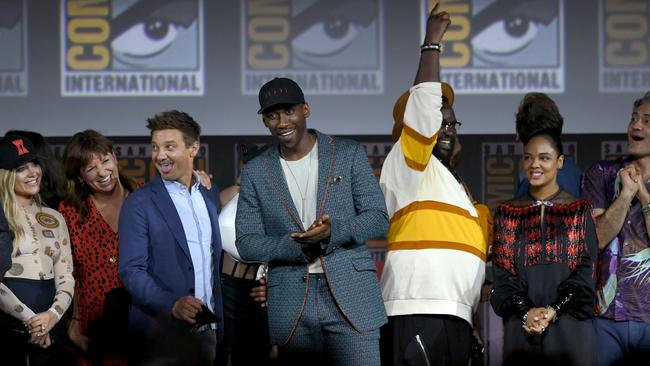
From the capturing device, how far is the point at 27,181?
467 centimetres

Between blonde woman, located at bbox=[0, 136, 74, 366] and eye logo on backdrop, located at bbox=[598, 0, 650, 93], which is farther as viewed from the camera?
eye logo on backdrop, located at bbox=[598, 0, 650, 93]

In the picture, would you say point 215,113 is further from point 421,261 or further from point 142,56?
point 421,261

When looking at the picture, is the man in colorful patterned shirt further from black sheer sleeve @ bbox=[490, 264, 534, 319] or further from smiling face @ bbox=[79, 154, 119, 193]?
smiling face @ bbox=[79, 154, 119, 193]

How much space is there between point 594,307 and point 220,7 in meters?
3.25

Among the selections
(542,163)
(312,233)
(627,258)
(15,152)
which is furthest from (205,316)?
(627,258)

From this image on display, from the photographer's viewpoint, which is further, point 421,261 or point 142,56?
point 142,56

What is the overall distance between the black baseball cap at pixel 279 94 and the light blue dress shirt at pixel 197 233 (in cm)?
68

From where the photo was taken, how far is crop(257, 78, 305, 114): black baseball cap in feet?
12.3

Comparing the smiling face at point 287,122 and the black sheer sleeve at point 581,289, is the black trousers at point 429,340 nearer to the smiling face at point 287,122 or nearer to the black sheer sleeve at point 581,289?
the black sheer sleeve at point 581,289

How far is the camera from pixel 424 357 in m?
4.02

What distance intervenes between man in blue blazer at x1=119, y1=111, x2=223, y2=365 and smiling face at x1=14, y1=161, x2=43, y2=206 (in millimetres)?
721

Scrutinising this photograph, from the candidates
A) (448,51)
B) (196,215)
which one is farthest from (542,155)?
(448,51)

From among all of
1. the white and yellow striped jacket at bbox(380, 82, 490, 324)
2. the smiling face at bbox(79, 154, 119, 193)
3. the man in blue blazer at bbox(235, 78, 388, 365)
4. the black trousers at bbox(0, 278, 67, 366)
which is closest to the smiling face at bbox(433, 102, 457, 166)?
the white and yellow striped jacket at bbox(380, 82, 490, 324)

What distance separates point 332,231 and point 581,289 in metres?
1.09
